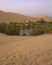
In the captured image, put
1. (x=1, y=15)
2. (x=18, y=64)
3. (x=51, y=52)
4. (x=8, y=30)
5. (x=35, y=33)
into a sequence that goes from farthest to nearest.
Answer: (x=1, y=15) < (x=8, y=30) < (x=35, y=33) < (x=51, y=52) < (x=18, y=64)

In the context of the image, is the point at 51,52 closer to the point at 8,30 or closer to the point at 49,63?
the point at 49,63

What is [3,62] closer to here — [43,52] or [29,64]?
[29,64]

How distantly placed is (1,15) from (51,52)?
116 meters

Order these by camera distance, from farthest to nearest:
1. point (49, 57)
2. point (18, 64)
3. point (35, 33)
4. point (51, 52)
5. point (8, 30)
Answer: point (8, 30)
point (35, 33)
point (51, 52)
point (49, 57)
point (18, 64)

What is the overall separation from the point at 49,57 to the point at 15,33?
27.5m

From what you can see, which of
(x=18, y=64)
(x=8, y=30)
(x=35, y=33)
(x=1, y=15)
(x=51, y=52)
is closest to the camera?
(x=18, y=64)

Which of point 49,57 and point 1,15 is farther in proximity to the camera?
point 1,15

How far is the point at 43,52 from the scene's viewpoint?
12.0m

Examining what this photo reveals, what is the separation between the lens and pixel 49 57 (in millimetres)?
10547

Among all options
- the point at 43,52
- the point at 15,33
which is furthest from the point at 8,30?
the point at 43,52

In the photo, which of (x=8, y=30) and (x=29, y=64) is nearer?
(x=29, y=64)

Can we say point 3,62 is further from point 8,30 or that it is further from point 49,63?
point 8,30

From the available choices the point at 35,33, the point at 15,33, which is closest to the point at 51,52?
the point at 35,33

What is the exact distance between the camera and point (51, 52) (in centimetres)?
1180
